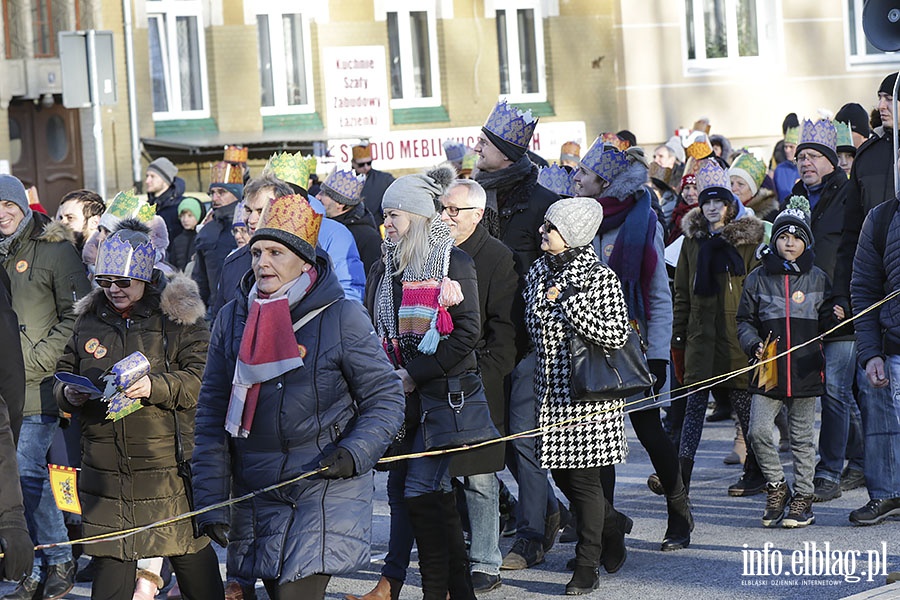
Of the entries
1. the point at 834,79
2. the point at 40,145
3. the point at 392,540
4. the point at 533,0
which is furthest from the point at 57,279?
the point at 834,79

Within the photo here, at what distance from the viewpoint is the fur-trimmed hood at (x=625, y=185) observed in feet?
29.1

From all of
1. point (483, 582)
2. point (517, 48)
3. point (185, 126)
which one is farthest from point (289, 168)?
point (517, 48)

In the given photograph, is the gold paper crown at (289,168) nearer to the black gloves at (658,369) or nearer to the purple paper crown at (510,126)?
the purple paper crown at (510,126)

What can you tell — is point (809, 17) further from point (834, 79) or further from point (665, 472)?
point (665, 472)

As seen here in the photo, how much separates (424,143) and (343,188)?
13.8 m

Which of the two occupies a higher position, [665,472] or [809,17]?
[809,17]

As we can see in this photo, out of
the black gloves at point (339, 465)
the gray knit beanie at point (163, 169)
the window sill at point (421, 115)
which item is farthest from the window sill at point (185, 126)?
the black gloves at point (339, 465)

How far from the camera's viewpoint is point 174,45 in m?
24.5

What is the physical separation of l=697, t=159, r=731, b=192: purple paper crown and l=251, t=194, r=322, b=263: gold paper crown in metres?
4.94

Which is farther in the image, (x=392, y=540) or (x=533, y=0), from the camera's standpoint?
(x=533, y=0)

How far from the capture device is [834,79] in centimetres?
2820

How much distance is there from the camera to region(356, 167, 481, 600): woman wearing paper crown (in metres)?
7.02

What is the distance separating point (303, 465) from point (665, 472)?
3.26 meters

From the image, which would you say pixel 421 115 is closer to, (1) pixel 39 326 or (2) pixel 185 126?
(2) pixel 185 126
